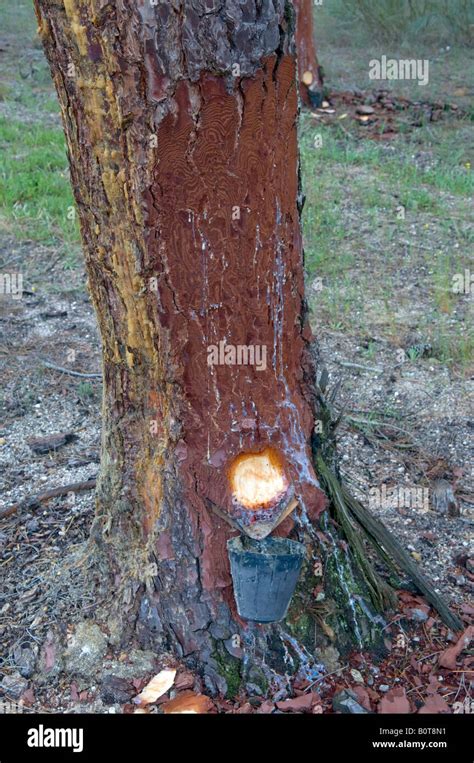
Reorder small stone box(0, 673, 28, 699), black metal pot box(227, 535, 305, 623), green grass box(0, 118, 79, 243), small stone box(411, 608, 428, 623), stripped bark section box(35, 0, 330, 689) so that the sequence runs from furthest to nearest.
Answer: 1. green grass box(0, 118, 79, 243)
2. small stone box(411, 608, 428, 623)
3. small stone box(0, 673, 28, 699)
4. black metal pot box(227, 535, 305, 623)
5. stripped bark section box(35, 0, 330, 689)

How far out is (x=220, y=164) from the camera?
192 centimetres

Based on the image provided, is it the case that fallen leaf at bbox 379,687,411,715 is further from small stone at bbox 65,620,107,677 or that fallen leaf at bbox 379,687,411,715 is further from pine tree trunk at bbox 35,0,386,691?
small stone at bbox 65,620,107,677

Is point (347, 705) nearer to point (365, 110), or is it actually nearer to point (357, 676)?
point (357, 676)

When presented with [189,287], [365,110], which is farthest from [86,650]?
[365,110]

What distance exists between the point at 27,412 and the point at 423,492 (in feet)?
5.93

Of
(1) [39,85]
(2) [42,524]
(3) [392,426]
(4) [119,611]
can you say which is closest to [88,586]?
(4) [119,611]

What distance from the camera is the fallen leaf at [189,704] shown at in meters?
2.21

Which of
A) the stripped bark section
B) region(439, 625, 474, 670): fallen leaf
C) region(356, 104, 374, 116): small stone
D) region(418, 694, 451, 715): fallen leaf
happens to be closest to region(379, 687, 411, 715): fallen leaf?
region(418, 694, 451, 715): fallen leaf

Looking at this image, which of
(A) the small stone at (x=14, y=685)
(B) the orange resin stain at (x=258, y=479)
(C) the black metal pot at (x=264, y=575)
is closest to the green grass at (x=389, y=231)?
(B) the orange resin stain at (x=258, y=479)

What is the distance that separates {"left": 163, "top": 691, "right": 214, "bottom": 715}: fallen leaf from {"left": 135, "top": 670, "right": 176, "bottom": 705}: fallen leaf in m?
0.04

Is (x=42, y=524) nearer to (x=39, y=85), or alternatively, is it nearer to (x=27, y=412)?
(x=27, y=412)

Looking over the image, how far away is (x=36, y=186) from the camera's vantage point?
611cm

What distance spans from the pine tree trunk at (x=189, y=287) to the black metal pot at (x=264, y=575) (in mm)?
100

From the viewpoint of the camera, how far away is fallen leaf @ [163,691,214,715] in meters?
2.21
